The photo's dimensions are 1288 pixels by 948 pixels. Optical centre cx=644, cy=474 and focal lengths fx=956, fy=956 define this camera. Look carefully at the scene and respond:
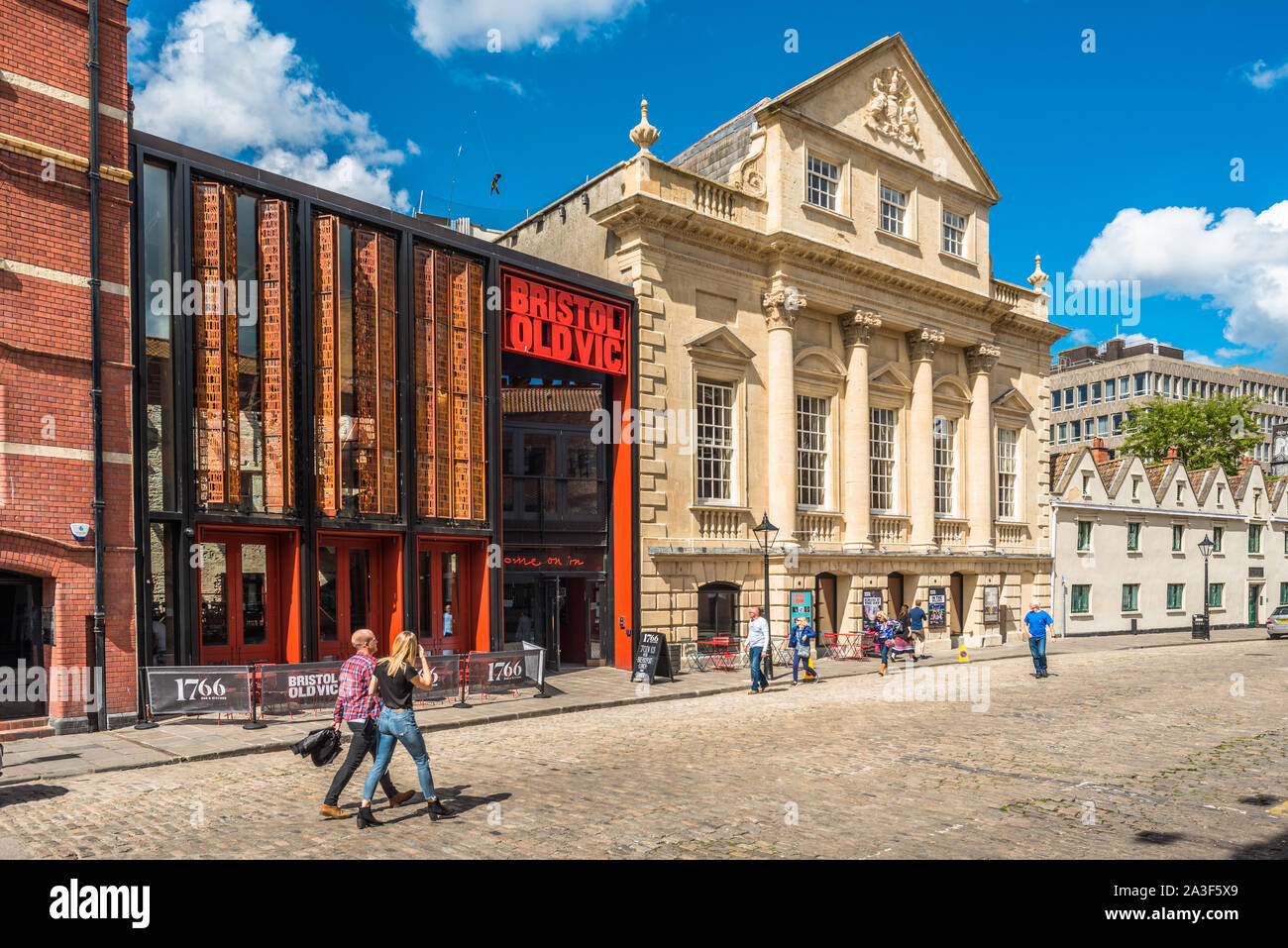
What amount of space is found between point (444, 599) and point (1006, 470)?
24.0 metres

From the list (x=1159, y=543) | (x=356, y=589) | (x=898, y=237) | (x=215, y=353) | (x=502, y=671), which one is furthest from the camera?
(x=1159, y=543)

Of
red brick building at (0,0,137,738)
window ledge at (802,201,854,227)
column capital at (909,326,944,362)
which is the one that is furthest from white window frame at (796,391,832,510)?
red brick building at (0,0,137,738)

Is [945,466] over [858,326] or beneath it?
beneath

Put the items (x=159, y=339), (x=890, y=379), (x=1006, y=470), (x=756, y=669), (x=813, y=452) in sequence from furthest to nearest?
(x=1006, y=470), (x=890, y=379), (x=813, y=452), (x=756, y=669), (x=159, y=339)

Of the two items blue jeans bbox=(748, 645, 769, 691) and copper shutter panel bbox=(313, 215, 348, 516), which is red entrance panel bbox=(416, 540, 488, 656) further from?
blue jeans bbox=(748, 645, 769, 691)

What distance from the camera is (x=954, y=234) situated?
3372cm

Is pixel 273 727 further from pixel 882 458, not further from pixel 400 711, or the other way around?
pixel 882 458

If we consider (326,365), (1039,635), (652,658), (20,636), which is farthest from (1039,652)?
(20,636)

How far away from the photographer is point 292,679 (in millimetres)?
15859

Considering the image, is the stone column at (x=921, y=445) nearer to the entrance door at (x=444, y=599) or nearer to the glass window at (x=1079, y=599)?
the glass window at (x=1079, y=599)

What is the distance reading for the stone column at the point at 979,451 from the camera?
33.6 metres

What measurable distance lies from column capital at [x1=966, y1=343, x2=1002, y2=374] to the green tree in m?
31.3

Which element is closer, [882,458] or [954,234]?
[882,458]

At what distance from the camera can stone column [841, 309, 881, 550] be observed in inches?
1137
